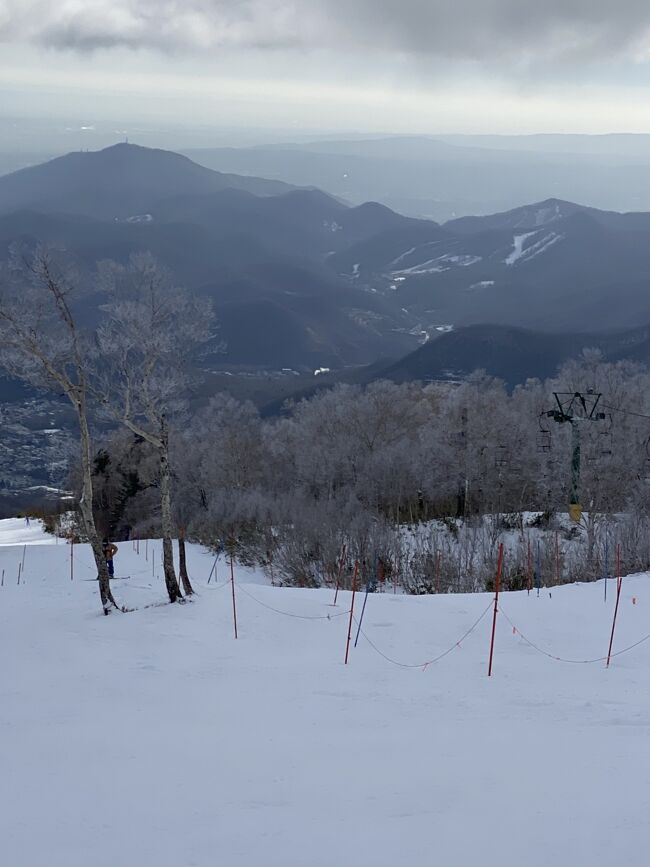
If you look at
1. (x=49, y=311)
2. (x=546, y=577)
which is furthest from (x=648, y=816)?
(x=546, y=577)

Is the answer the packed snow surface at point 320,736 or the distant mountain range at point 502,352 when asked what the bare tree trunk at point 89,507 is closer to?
the packed snow surface at point 320,736

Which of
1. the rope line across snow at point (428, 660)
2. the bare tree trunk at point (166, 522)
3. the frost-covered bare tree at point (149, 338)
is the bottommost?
the rope line across snow at point (428, 660)

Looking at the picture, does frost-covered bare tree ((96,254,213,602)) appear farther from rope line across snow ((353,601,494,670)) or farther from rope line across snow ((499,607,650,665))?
rope line across snow ((499,607,650,665))

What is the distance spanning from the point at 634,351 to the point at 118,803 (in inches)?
5672

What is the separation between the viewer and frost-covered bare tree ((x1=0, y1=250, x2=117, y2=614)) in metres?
16.1

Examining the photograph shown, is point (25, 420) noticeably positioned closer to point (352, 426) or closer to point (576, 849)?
point (352, 426)

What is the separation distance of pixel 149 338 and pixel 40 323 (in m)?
2.34

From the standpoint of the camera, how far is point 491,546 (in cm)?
3728

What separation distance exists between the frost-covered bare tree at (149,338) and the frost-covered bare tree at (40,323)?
0.72 metres

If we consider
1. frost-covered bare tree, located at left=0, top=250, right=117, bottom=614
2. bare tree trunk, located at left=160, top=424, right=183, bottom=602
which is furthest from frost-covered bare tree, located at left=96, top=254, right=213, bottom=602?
frost-covered bare tree, located at left=0, top=250, right=117, bottom=614

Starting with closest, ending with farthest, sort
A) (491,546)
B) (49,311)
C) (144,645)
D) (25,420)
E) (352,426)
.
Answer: (144,645)
(49,311)
(491,546)
(352,426)
(25,420)

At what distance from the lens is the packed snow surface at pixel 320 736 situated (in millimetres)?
7977

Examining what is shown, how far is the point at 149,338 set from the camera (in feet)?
54.1

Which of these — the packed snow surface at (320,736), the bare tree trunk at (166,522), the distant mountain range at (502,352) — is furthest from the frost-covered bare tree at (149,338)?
the distant mountain range at (502,352)
